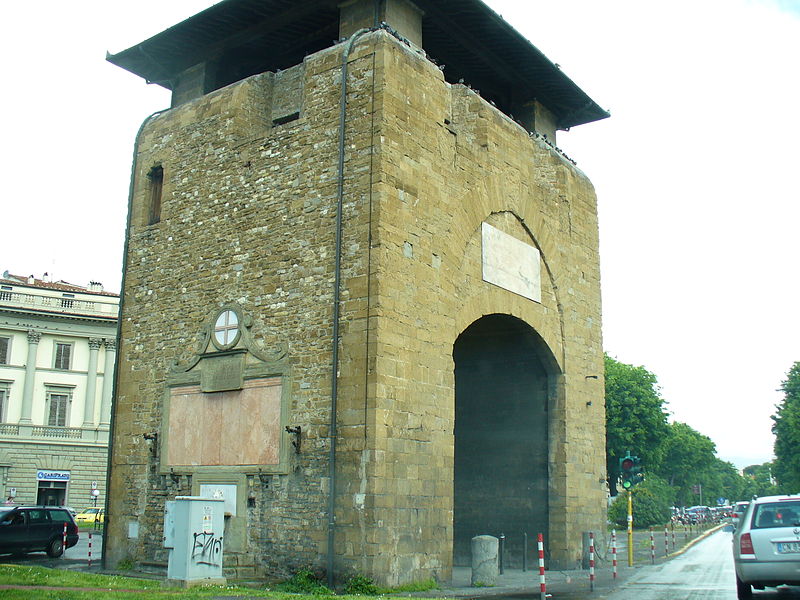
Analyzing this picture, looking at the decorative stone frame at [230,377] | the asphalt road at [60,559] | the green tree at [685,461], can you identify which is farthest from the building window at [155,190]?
the green tree at [685,461]

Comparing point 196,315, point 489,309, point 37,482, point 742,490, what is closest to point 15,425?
point 37,482

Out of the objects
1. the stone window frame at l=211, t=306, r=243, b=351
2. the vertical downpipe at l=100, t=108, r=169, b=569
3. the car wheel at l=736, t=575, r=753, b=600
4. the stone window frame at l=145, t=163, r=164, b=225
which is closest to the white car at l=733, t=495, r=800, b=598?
the car wheel at l=736, t=575, r=753, b=600

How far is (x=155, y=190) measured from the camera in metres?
20.1

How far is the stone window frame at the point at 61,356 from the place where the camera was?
2056 inches

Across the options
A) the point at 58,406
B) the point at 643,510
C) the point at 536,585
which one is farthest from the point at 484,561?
the point at 58,406

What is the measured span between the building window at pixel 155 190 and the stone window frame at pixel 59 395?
3570 cm

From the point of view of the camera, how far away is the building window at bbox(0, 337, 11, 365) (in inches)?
1981

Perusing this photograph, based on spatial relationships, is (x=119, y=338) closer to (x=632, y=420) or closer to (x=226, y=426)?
(x=226, y=426)

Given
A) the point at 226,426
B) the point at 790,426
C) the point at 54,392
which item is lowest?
the point at 226,426

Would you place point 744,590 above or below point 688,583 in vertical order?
above

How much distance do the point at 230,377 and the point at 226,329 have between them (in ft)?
3.19

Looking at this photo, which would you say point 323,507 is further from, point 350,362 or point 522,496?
point 522,496

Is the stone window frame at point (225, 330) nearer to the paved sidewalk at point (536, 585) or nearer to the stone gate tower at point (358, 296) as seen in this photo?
the stone gate tower at point (358, 296)

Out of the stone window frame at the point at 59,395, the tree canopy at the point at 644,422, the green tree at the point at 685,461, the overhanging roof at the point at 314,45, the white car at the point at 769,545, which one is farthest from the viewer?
the green tree at the point at 685,461
